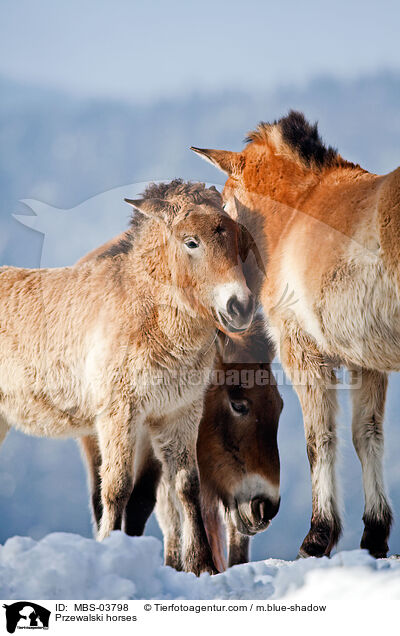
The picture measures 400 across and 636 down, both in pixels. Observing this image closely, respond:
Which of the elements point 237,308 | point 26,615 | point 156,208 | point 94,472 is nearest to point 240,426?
point 94,472

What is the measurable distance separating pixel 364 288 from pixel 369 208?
10.3 inches

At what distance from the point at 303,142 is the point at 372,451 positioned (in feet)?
3.77

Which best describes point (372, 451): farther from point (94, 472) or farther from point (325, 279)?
point (94, 472)

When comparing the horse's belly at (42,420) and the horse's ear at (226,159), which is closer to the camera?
the horse's belly at (42,420)

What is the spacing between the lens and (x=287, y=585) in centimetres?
201

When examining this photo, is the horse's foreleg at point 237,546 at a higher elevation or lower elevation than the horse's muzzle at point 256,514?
lower

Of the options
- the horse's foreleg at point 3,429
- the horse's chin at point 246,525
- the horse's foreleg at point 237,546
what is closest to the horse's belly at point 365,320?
the horse's chin at point 246,525

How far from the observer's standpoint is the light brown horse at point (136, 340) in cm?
219

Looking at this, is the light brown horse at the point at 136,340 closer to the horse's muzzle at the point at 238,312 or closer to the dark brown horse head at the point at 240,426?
the horse's muzzle at the point at 238,312

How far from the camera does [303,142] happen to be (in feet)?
8.66

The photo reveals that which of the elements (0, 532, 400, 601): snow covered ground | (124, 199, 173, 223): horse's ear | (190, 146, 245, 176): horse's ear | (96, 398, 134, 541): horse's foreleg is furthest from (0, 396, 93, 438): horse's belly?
(190, 146, 245, 176): horse's ear

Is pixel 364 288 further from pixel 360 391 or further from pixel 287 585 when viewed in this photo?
pixel 287 585

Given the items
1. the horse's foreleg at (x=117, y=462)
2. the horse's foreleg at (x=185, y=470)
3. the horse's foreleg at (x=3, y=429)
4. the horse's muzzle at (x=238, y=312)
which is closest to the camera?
the horse's muzzle at (x=238, y=312)

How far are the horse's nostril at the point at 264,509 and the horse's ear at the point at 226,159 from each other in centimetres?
121
